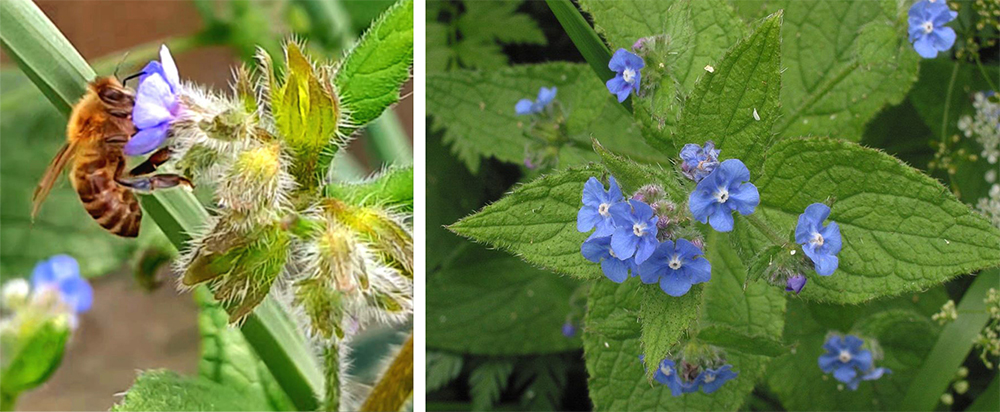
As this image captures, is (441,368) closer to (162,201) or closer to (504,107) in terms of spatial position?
(504,107)

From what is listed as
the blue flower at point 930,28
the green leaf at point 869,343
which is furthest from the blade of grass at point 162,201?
→ the blue flower at point 930,28

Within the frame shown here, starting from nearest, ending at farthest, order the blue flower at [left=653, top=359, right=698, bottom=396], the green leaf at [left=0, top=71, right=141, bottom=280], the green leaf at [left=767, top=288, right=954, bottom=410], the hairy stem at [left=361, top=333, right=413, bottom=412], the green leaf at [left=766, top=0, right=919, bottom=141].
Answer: the blue flower at [left=653, top=359, right=698, bottom=396] < the hairy stem at [left=361, top=333, right=413, bottom=412] < the green leaf at [left=766, top=0, right=919, bottom=141] < the green leaf at [left=767, top=288, right=954, bottom=410] < the green leaf at [left=0, top=71, right=141, bottom=280]

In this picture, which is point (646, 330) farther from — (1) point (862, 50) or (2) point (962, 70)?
(2) point (962, 70)

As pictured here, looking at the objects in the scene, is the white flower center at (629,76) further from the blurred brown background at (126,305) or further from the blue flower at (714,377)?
the blurred brown background at (126,305)

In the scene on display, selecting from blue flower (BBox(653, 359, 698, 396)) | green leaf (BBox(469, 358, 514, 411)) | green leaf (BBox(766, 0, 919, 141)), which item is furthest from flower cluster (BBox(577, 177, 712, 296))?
green leaf (BBox(469, 358, 514, 411))

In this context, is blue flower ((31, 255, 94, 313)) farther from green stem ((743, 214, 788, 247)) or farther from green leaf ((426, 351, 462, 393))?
green stem ((743, 214, 788, 247))
